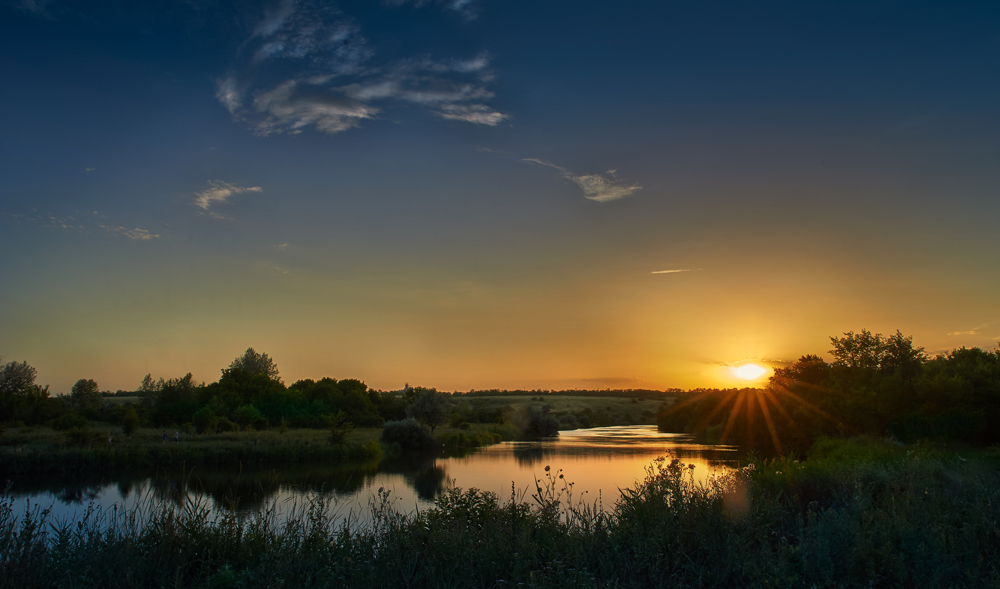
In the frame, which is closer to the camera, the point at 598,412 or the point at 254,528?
the point at 254,528

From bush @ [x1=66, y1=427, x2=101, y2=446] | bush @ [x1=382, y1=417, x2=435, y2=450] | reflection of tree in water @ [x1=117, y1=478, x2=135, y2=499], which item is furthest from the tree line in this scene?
bush @ [x1=66, y1=427, x2=101, y2=446]

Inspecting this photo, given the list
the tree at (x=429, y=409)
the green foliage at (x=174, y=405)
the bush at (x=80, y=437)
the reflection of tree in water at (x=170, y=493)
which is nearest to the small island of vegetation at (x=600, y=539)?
the reflection of tree in water at (x=170, y=493)

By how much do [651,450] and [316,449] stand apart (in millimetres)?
21151

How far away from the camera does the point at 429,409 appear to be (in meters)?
41.1

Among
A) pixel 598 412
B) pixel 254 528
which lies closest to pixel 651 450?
pixel 254 528

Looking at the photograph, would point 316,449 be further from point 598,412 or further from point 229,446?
point 598,412

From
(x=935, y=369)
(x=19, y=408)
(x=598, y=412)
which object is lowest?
(x=598, y=412)

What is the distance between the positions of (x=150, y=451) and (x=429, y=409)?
67.1 ft

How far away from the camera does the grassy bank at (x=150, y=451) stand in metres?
20.6

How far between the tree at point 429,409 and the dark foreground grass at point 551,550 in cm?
3563

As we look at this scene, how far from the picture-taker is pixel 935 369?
66.8ft

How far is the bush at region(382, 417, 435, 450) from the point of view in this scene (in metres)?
34.2

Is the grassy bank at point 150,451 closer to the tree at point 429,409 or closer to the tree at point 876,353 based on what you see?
the tree at point 429,409

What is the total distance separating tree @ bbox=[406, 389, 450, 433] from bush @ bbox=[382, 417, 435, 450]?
6.15 m
